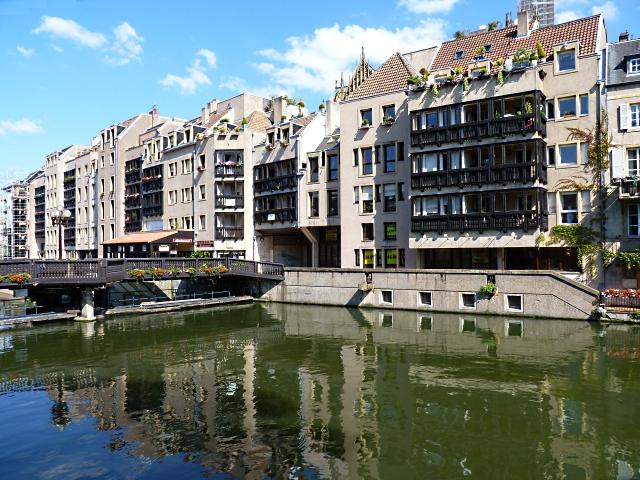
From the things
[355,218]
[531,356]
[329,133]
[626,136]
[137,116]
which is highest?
[137,116]

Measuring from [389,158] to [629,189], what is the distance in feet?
59.7

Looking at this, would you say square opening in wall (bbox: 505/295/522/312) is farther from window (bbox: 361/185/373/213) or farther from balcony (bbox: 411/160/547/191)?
window (bbox: 361/185/373/213)

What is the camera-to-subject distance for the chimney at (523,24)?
135ft

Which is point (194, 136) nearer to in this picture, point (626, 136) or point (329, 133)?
point (329, 133)

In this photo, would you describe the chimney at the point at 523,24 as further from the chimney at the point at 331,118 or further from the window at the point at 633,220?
the chimney at the point at 331,118

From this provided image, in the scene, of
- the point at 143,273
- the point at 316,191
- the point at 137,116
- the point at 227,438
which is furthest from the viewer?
the point at 137,116

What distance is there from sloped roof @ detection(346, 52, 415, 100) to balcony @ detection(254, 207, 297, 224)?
40.7 feet

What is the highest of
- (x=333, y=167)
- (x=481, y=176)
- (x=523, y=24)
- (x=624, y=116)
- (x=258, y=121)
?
(x=523, y=24)

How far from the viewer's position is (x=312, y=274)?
43906mm

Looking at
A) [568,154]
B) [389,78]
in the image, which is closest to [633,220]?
[568,154]

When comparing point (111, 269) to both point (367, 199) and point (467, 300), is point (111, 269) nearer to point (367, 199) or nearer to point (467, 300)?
point (367, 199)

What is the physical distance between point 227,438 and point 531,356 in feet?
50.0

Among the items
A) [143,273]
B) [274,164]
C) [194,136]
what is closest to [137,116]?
[194,136]

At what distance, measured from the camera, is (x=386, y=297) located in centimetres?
3997
